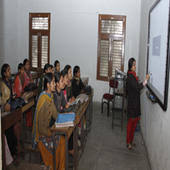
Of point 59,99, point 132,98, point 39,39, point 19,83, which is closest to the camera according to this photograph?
point 59,99

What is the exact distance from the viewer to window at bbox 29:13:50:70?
7.47m

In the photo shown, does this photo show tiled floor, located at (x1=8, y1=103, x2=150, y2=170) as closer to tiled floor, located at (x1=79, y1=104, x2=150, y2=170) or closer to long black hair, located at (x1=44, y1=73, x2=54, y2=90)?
tiled floor, located at (x1=79, y1=104, x2=150, y2=170)

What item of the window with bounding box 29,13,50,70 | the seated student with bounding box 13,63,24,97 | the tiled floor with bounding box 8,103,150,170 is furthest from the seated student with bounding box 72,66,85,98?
the window with bounding box 29,13,50,70

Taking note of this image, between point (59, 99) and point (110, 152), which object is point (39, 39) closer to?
point (59, 99)

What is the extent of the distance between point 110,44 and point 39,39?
92.5 inches

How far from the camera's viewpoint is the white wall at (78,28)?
22.1ft

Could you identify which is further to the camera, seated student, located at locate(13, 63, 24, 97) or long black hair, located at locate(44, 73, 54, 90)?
seated student, located at locate(13, 63, 24, 97)

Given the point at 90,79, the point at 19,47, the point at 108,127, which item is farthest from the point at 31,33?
the point at 108,127

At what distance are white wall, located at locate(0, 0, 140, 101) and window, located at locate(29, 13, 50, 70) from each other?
16 cm

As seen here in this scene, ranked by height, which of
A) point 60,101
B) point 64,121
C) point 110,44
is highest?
point 110,44

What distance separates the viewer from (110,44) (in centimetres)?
689

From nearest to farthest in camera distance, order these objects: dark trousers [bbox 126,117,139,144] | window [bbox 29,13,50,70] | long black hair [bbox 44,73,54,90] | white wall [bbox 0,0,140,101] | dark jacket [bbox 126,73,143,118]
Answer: long black hair [bbox 44,73,54,90] → dark jacket [bbox 126,73,143,118] → dark trousers [bbox 126,117,139,144] → white wall [bbox 0,0,140,101] → window [bbox 29,13,50,70]

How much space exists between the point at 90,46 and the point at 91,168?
4359 mm

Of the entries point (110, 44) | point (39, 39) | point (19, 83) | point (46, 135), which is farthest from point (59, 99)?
point (39, 39)
